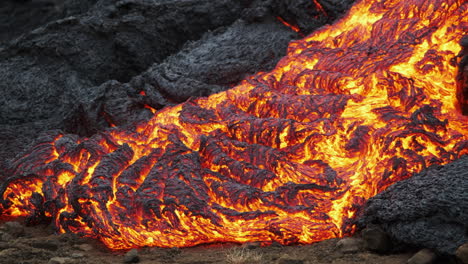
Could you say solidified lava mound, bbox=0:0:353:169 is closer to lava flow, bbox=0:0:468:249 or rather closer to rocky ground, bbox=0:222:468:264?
lava flow, bbox=0:0:468:249

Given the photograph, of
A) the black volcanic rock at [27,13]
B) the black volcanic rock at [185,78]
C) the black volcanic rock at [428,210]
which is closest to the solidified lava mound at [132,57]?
the black volcanic rock at [185,78]

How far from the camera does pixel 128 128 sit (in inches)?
259

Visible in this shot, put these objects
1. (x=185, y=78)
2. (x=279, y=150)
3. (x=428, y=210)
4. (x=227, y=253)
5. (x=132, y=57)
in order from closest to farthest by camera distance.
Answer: (x=428, y=210) → (x=227, y=253) → (x=279, y=150) → (x=185, y=78) → (x=132, y=57)

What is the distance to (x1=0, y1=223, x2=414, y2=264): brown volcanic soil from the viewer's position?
4004 mm

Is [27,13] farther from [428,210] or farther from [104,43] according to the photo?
[428,210]

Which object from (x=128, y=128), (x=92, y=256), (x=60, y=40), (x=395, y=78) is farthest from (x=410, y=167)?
(x=60, y=40)

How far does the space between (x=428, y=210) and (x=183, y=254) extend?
204 cm

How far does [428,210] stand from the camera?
12.9ft

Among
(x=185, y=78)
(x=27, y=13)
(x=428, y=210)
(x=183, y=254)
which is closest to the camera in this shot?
(x=428, y=210)

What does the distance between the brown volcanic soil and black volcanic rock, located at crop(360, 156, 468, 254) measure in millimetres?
204

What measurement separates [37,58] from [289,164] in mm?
4839

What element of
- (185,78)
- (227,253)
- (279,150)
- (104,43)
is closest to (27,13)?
(104,43)

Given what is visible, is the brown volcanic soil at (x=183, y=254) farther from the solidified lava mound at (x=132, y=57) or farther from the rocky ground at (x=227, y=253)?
the solidified lava mound at (x=132, y=57)

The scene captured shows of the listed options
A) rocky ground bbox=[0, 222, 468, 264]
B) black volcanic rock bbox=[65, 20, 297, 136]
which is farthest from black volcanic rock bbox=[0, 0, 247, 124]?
rocky ground bbox=[0, 222, 468, 264]
